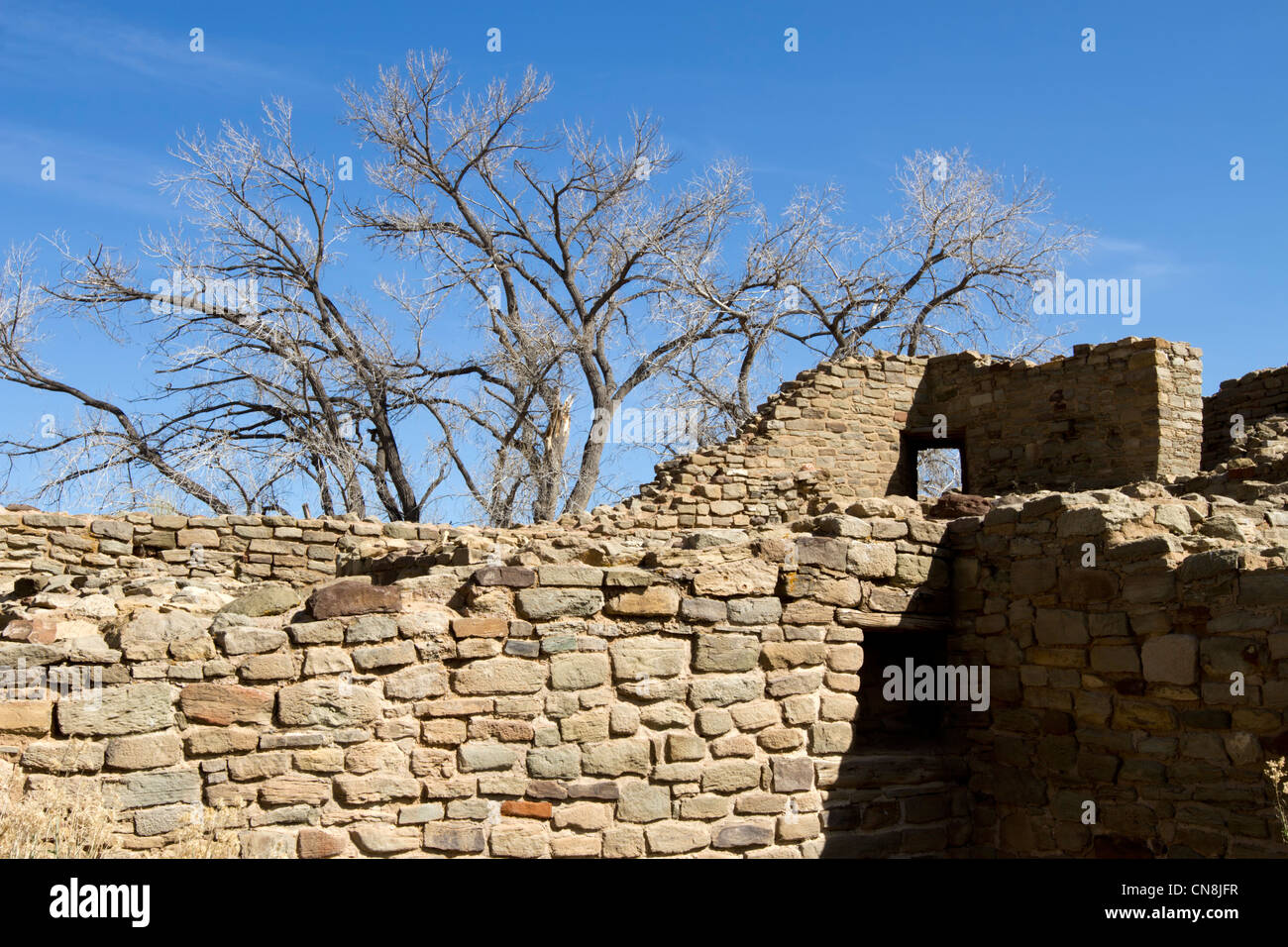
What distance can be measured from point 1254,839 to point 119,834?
5038 mm

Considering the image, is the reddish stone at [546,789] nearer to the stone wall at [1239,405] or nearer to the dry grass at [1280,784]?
the dry grass at [1280,784]

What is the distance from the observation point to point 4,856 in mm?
4180

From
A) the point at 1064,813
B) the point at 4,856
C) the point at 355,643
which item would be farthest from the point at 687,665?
the point at 4,856

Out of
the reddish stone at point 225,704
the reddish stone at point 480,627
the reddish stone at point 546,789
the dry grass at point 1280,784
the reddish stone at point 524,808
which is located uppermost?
the reddish stone at point 480,627

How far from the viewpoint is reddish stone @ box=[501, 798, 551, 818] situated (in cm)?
532

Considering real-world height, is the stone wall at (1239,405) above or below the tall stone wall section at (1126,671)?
above

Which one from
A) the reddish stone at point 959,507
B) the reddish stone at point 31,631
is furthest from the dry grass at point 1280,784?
the reddish stone at point 31,631

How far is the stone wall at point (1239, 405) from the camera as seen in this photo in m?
12.7

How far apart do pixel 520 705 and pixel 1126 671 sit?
312 centimetres

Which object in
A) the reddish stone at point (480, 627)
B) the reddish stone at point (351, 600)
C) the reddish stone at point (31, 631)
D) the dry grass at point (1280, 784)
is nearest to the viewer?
the dry grass at point (1280, 784)

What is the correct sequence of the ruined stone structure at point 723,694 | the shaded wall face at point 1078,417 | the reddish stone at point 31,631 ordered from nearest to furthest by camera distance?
the reddish stone at point 31,631 < the ruined stone structure at point 723,694 < the shaded wall face at point 1078,417

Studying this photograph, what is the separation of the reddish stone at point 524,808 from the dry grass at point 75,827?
1.26 metres

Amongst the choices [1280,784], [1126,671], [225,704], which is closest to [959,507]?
[1126,671]
